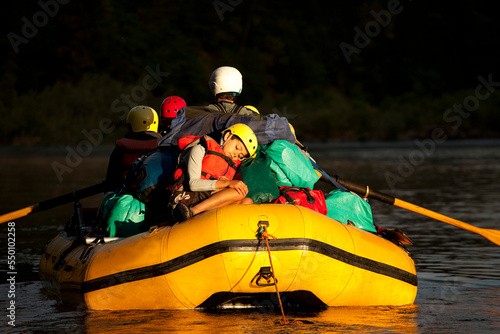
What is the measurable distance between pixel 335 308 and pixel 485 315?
1.15 m

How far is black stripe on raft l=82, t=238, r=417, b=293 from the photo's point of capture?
22.0 feet

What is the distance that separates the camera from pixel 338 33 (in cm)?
6456

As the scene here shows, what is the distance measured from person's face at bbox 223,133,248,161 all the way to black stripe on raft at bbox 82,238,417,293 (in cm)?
97

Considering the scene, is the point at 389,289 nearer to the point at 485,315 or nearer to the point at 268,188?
the point at 485,315

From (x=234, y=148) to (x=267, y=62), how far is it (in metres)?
52.9

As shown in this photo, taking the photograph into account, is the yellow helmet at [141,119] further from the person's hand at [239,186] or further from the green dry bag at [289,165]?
the person's hand at [239,186]

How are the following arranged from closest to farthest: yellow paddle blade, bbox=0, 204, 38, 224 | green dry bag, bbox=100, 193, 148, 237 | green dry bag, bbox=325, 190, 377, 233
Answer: green dry bag, bbox=100, 193, 148, 237 < green dry bag, bbox=325, 190, 377, 233 < yellow paddle blade, bbox=0, 204, 38, 224

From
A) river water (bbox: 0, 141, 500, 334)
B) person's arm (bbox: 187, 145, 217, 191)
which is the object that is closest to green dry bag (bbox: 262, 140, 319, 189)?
person's arm (bbox: 187, 145, 217, 191)

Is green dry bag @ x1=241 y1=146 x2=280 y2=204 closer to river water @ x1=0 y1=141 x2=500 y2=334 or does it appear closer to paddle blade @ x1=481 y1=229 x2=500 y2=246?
river water @ x1=0 y1=141 x2=500 y2=334

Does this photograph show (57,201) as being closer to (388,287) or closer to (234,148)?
(234,148)

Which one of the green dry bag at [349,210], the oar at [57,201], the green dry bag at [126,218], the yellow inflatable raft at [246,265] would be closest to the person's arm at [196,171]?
the yellow inflatable raft at [246,265]

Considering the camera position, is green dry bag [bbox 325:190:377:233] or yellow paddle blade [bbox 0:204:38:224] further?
yellow paddle blade [bbox 0:204:38:224]

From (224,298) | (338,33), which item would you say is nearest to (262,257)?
(224,298)

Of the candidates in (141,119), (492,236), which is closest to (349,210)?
(492,236)
